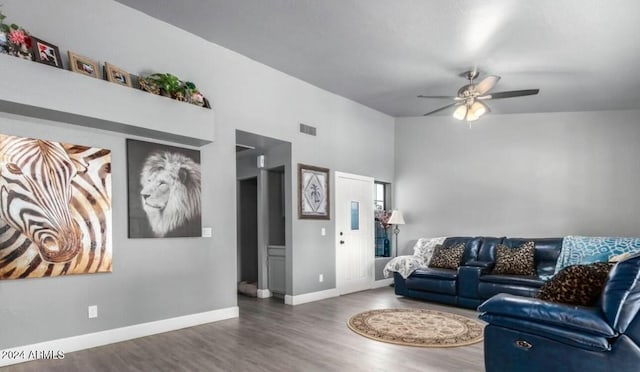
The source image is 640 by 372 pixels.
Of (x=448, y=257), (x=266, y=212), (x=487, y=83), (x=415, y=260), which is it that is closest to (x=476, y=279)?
(x=448, y=257)

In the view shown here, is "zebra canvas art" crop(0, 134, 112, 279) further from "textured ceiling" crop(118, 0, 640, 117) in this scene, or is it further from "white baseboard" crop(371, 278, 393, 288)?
"white baseboard" crop(371, 278, 393, 288)

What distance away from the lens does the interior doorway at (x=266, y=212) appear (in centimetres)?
556

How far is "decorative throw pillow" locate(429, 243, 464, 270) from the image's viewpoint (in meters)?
5.70

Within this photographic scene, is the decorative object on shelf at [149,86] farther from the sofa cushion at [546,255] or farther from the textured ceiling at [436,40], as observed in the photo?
the sofa cushion at [546,255]

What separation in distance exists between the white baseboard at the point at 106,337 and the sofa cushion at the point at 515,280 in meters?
3.42

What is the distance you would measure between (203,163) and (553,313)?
3.76 metres

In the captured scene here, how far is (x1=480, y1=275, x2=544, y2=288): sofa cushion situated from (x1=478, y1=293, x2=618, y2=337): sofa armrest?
107 inches

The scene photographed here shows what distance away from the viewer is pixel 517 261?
5.15 metres

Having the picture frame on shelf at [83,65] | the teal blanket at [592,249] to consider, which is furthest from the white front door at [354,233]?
the picture frame on shelf at [83,65]

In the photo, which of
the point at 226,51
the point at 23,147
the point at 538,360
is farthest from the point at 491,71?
the point at 23,147

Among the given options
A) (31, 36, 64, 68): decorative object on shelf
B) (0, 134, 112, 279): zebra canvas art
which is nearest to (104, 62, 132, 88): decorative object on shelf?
(31, 36, 64, 68): decorative object on shelf

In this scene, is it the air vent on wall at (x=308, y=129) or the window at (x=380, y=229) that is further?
the window at (x=380, y=229)

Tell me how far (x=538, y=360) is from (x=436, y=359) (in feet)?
3.68

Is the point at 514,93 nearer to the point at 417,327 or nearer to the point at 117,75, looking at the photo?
the point at 417,327
